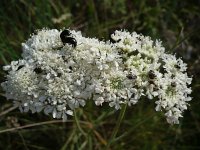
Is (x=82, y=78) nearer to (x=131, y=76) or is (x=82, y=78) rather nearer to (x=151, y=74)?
(x=131, y=76)

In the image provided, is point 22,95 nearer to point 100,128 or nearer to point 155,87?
point 155,87

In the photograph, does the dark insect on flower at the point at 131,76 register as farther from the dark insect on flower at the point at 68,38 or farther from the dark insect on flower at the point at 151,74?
the dark insect on flower at the point at 68,38

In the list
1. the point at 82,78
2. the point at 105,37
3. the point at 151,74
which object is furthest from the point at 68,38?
the point at 105,37

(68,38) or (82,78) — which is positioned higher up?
(68,38)

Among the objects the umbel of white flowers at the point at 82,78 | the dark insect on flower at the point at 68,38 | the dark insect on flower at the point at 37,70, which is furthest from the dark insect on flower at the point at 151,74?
the dark insect on flower at the point at 37,70

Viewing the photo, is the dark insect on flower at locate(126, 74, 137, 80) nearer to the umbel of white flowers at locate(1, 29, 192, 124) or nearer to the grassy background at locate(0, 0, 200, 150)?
the umbel of white flowers at locate(1, 29, 192, 124)

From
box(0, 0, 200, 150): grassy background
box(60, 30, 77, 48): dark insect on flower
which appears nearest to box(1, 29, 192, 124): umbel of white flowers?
box(60, 30, 77, 48): dark insect on flower

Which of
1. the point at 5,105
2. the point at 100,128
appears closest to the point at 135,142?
the point at 100,128
